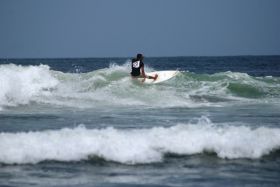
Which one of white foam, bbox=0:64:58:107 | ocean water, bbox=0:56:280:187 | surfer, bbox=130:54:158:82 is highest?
surfer, bbox=130:54:158:82

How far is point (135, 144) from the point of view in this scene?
27.7 feet

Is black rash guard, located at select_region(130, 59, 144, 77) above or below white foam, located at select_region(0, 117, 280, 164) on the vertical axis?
above

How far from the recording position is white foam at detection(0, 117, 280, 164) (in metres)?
8.16

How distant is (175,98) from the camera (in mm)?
17297

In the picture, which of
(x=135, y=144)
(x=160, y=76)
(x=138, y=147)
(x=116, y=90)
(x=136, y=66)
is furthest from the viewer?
(x=160, y=76)

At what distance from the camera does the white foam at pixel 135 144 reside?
8.16 meters

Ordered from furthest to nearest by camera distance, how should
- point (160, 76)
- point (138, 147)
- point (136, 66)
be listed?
point (160, 76), point (136, 66), point (138, 147)

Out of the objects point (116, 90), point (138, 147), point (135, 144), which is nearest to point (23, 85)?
point (116, 90)

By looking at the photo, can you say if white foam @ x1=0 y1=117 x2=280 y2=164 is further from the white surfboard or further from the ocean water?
the white surfboard

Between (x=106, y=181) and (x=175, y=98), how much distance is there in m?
10.4

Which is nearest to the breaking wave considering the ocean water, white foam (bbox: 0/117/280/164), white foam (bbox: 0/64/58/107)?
white foam (bbox: 0/64/58/107)

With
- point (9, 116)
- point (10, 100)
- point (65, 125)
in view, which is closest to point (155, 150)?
point (65, 125)

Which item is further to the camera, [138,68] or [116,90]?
[138,68]

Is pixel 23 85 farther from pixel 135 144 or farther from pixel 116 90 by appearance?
pixel 135 144
